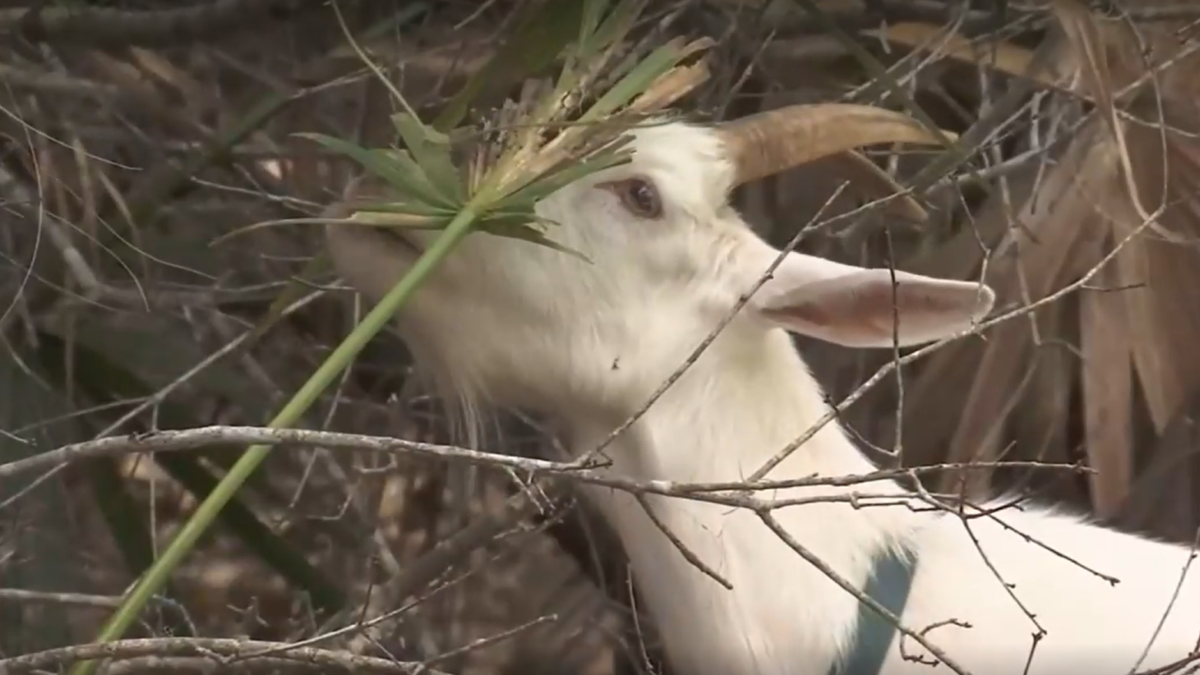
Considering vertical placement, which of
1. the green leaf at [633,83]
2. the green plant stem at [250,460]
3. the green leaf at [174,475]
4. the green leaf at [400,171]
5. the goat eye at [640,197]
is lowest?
the green leaf at [174,475]

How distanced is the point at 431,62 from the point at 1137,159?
3.70ft

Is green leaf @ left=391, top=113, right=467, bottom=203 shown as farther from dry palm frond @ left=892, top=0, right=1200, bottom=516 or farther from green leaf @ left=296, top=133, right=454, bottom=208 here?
dry palm frond @ left=892, top=0, right=1200, bottom=516

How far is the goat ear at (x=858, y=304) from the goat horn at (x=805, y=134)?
12cm

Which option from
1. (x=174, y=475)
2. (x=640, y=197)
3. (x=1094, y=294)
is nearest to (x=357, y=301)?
(x=174, y=475)

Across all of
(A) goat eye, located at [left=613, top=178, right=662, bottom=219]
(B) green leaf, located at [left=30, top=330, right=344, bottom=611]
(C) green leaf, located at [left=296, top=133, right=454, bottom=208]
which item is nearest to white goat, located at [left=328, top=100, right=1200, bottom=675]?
(A) goat eye, located at [left=613, top=178, right=662, bottom=219]

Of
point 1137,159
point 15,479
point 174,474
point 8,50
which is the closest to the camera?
point 15,479

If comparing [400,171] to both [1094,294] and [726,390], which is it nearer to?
[726,390]

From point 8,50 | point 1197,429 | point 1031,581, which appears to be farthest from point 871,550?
point 8,50

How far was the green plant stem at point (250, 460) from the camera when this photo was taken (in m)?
1.13

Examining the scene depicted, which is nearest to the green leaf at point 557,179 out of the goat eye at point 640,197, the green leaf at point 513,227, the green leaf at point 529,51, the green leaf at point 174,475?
the green leaf at point 513,227

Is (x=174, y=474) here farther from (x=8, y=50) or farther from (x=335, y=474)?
(x=8, y=50)

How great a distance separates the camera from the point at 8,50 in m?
1.85

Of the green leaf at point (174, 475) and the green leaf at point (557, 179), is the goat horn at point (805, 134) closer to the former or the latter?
the green leaf at point (557, 179)

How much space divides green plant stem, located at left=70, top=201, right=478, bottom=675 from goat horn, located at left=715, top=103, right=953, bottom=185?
0.53 m
